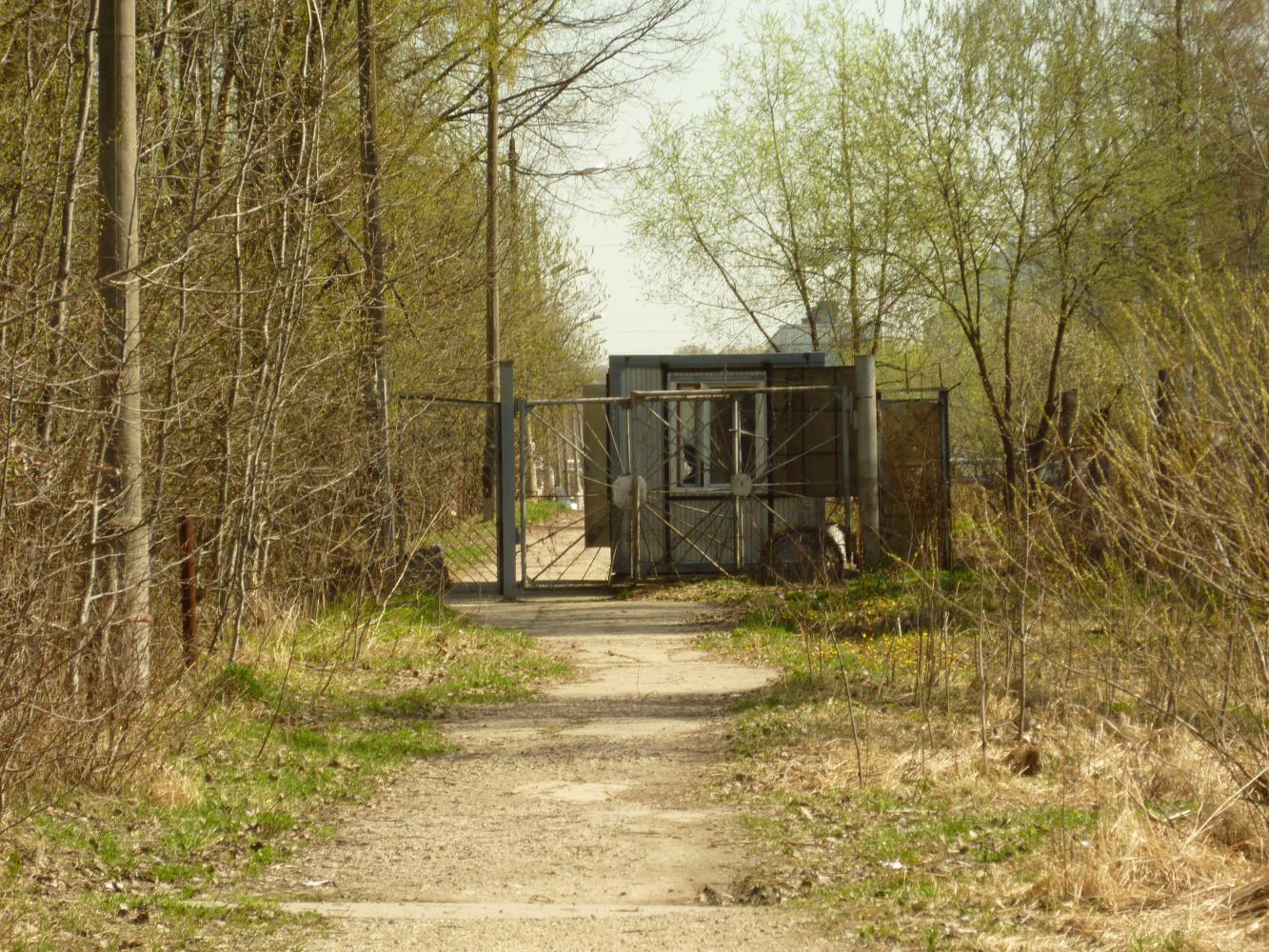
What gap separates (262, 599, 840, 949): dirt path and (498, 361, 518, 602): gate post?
20.3 feet

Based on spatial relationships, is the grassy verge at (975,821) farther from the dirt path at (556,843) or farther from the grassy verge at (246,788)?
the grassy verge at (246,788)

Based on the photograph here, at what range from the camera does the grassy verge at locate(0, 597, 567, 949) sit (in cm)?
582

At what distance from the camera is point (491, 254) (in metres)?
23.7

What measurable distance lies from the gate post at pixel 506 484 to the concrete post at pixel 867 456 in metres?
4.36

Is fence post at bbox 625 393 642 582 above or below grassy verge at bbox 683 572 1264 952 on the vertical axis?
above

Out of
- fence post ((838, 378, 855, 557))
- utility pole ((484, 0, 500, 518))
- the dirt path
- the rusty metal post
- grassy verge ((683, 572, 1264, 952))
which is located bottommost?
the dirt path

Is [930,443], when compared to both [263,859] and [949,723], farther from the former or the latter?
[263,859]

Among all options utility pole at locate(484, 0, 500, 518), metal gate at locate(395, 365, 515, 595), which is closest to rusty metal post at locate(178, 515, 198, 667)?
metal gate at locate(395, 365, 515, 595)

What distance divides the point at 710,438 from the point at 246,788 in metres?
12.6

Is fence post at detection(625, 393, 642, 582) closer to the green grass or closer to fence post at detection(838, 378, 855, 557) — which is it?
fence post at detection(838, 378, 855, 557)

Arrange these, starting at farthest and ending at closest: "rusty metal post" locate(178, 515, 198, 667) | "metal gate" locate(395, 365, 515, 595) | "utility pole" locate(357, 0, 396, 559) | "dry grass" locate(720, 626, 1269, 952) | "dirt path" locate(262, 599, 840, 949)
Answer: "metal gate" locate(395, 365, 515, 595) < "utility pole" locate(357, 0, 396, 559) < "rusty metal post" locate(178, 515, 198, 667) < "dirt path" locate(262, 599, 840, 949) < "dry grass" locate(720, 626, 1269, 952)

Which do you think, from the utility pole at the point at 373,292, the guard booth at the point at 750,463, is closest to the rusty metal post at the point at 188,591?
the utility pole at the point at 373,292

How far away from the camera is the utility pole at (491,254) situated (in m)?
18.7

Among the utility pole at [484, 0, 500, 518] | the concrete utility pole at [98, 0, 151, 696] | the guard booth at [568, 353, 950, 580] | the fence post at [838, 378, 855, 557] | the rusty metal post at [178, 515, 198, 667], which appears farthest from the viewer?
the guard booth at [568, 353, 950, 580]
